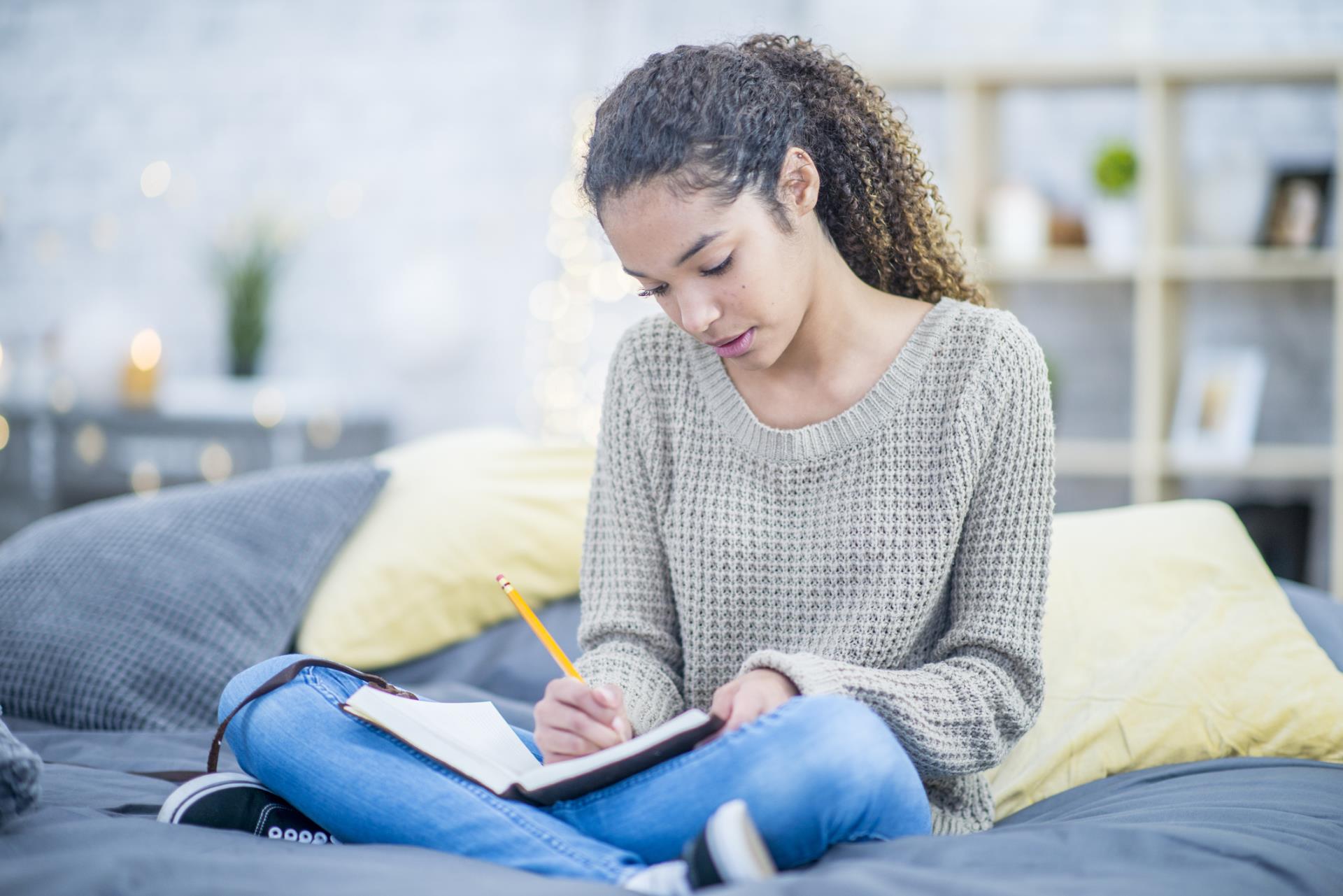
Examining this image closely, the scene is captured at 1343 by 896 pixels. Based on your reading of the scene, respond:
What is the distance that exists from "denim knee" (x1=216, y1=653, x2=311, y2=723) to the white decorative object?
236 centimetres

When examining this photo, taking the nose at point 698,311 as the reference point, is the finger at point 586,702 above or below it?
below

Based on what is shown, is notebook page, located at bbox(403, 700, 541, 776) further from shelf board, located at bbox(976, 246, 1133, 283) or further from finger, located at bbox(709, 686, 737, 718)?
shelf board, located at bbox(976, 246, 1133, 283)

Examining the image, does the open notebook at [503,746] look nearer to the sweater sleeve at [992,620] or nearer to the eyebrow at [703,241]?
the sweater sleeve at [992,620]

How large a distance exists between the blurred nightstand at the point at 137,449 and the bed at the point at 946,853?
1.98 meters

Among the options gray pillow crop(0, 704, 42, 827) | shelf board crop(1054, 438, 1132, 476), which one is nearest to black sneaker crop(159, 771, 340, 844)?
gray pillow crop(0, 704, 42, 827)

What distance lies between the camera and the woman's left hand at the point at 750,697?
3.10ft

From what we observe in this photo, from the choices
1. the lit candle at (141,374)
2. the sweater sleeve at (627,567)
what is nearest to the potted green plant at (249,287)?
the lit candle at (141,374)

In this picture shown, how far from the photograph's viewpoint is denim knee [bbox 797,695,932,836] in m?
0.86

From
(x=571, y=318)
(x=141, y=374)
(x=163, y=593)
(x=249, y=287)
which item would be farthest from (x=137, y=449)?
(x=163, y=593)

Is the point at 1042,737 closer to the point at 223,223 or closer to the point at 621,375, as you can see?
the point at 621,375

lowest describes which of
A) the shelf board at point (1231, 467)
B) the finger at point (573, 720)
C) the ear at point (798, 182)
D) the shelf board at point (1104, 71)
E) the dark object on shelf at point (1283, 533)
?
the dark object on shelf at point (1283, 533)

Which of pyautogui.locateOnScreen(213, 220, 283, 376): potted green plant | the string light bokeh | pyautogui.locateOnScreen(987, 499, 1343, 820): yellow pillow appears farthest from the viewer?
pyautogui.locateOnScreen(213, 220, 283, 376): potted green plant

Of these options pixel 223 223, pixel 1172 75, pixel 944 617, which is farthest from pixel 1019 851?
pixel 223 223

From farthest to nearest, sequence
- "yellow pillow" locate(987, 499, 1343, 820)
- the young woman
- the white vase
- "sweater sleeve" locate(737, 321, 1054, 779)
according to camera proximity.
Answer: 1. the white vase
2. "yellow pillow" locate(987, 499, 1343, 820)
3. "sweater sleeve" locate(737, 321, 1054, 779)
4. the young woman
